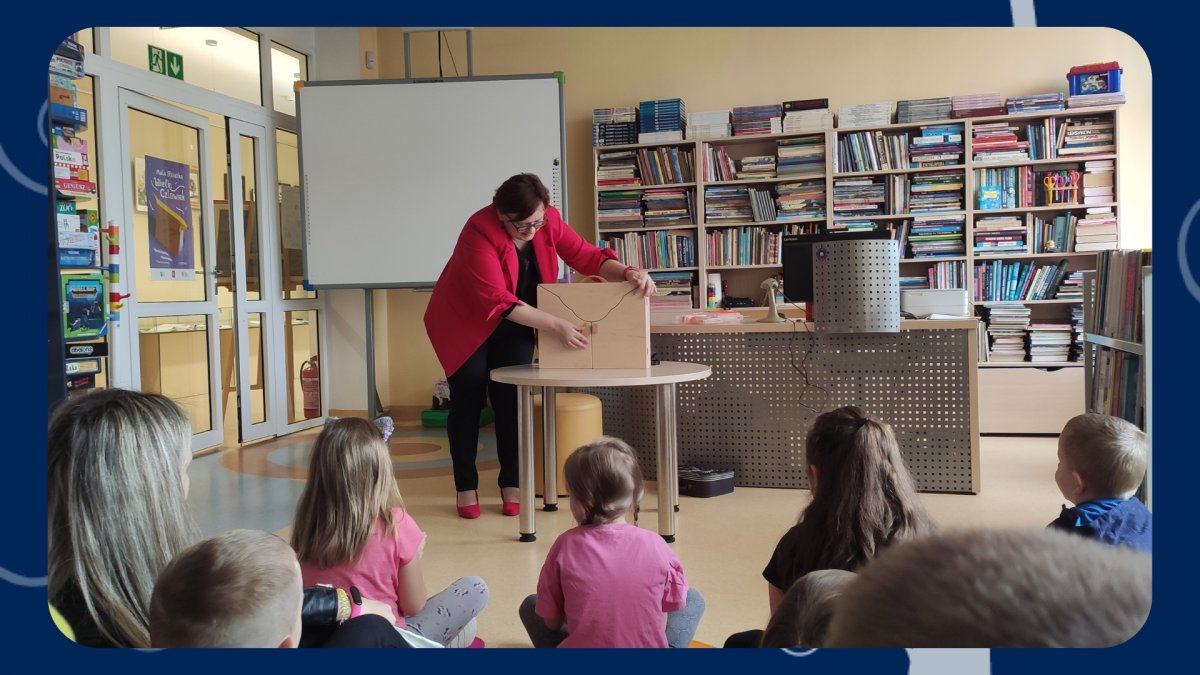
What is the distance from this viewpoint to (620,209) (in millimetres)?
4973

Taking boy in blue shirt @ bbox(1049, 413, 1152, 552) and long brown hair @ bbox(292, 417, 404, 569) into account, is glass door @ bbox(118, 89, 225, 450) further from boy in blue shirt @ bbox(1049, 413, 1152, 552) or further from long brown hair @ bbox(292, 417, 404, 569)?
boy in blue shirt @ bbox(1049, 413, 1152, 552)

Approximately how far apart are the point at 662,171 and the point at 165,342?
294cm

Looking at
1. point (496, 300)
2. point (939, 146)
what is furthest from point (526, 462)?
point (939, 146)

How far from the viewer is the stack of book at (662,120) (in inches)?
190

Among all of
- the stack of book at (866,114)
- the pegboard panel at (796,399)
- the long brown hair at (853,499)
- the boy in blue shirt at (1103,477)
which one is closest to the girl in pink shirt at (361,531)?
the long brown hair at (853,499)

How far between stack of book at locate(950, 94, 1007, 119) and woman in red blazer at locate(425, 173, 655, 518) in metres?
2.82

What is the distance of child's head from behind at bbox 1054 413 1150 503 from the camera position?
4.15 ft

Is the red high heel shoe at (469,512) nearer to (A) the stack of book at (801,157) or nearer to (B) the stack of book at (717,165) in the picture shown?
(B) the stack of book at (717,165)

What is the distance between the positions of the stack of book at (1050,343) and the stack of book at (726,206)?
1.76 metres

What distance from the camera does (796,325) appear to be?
309 cm

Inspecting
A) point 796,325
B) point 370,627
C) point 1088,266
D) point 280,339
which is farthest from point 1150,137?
point 280,339

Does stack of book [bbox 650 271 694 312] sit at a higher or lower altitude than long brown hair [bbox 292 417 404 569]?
higher

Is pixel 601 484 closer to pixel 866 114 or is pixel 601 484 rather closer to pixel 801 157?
pixel 801 157

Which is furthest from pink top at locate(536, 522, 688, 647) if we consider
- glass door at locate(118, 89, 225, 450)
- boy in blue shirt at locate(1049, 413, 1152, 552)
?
glass door at locate(118, 89, 225, 450)
